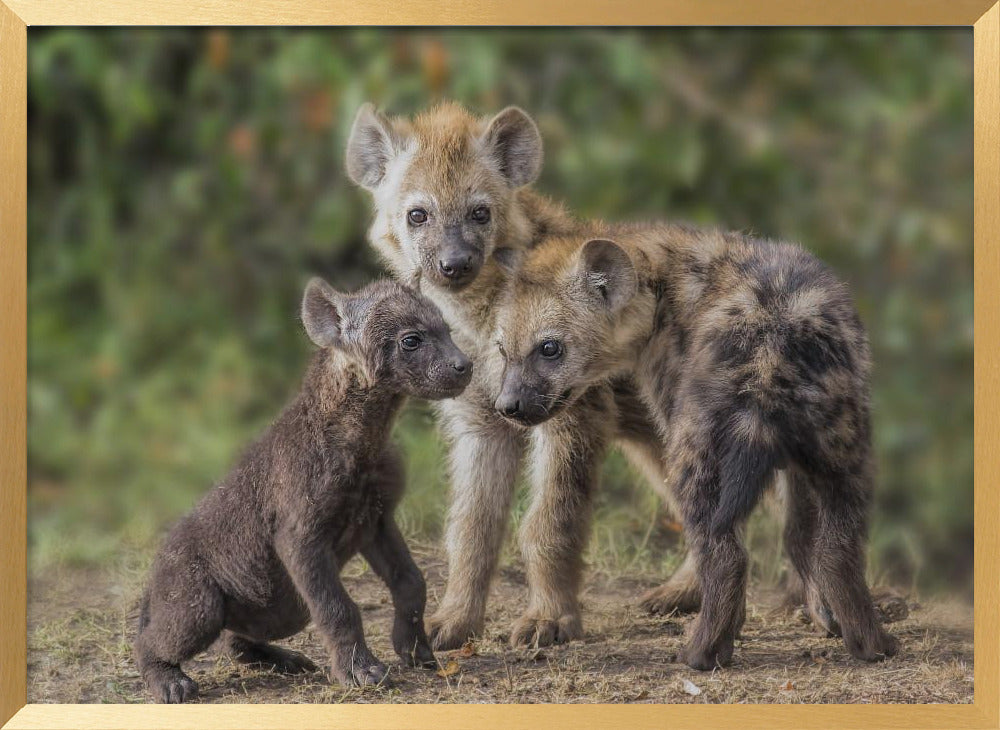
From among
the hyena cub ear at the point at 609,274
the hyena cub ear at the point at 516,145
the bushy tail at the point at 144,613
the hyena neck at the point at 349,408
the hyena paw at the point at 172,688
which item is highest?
the hyena cub ear at the point at 516,145

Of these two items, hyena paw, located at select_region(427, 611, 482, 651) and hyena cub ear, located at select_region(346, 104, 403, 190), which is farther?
hyena cub ear, located at select_region(346, 104, 403, 190)

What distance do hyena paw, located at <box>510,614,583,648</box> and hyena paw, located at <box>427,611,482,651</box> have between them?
0.56 ft

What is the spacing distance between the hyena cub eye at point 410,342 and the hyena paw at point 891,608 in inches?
92.5

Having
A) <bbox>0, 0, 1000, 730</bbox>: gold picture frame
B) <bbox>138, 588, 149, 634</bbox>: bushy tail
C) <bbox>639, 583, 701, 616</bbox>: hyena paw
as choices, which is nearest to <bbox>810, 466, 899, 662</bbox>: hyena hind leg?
<bbox>0, 0, 1000, 730</bbox>: gold picture frame

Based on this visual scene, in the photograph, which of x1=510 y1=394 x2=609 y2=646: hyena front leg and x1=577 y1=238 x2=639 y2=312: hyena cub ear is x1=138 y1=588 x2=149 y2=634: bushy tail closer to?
x1=510 y1=394 x2=609 y2=646: hyena front leg

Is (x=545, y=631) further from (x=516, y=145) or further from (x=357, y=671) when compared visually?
(x=516, y=145)

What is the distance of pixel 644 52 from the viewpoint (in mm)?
5941

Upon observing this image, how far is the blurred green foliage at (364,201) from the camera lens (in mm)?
5848

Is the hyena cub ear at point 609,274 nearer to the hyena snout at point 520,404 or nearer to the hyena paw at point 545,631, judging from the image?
the hyena snout at point 520,404

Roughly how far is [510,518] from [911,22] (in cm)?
253

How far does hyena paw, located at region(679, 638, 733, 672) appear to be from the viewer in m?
5.55

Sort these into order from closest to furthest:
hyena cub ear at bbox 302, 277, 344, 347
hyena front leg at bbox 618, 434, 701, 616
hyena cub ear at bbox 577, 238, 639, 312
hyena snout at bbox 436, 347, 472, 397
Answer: hyena snout at bbox 436, 347, 472, 397, hyena cub ear at bbox 302, 277, 344, 347, hyena cub ear at bbox 577, 238, 639, 312, hyena front leg at bbox 618, 434, 701, 616

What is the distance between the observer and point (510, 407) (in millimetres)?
5590

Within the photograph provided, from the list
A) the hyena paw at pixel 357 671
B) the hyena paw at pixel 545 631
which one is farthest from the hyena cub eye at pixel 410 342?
the hyena paw at pixel 545 631
